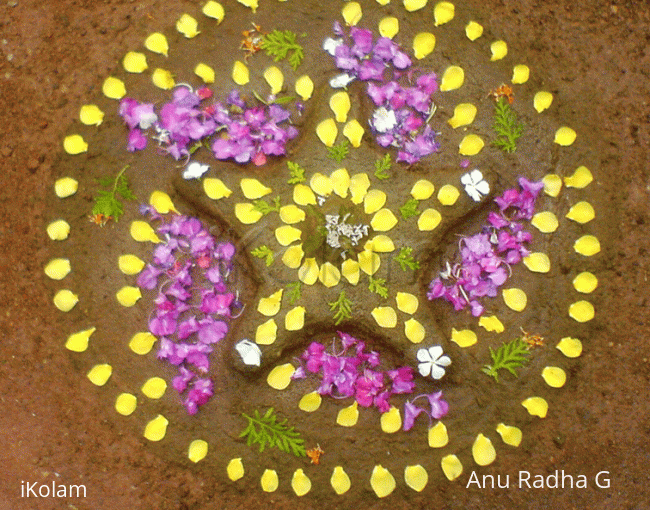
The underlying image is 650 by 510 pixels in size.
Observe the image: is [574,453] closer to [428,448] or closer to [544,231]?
[428,448]

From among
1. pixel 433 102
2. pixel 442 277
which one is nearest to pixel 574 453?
pixel 442 277

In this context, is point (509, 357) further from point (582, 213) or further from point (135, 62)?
point (135, 62)

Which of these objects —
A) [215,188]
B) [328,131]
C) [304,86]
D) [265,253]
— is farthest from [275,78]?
[265,253]

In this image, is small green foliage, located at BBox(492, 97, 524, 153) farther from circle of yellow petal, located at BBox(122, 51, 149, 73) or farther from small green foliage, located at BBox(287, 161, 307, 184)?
circle of yellow petal, located at BBox(122, 51, 149, 73)

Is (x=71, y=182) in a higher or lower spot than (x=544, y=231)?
lower

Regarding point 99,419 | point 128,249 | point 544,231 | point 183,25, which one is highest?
point 544,231
